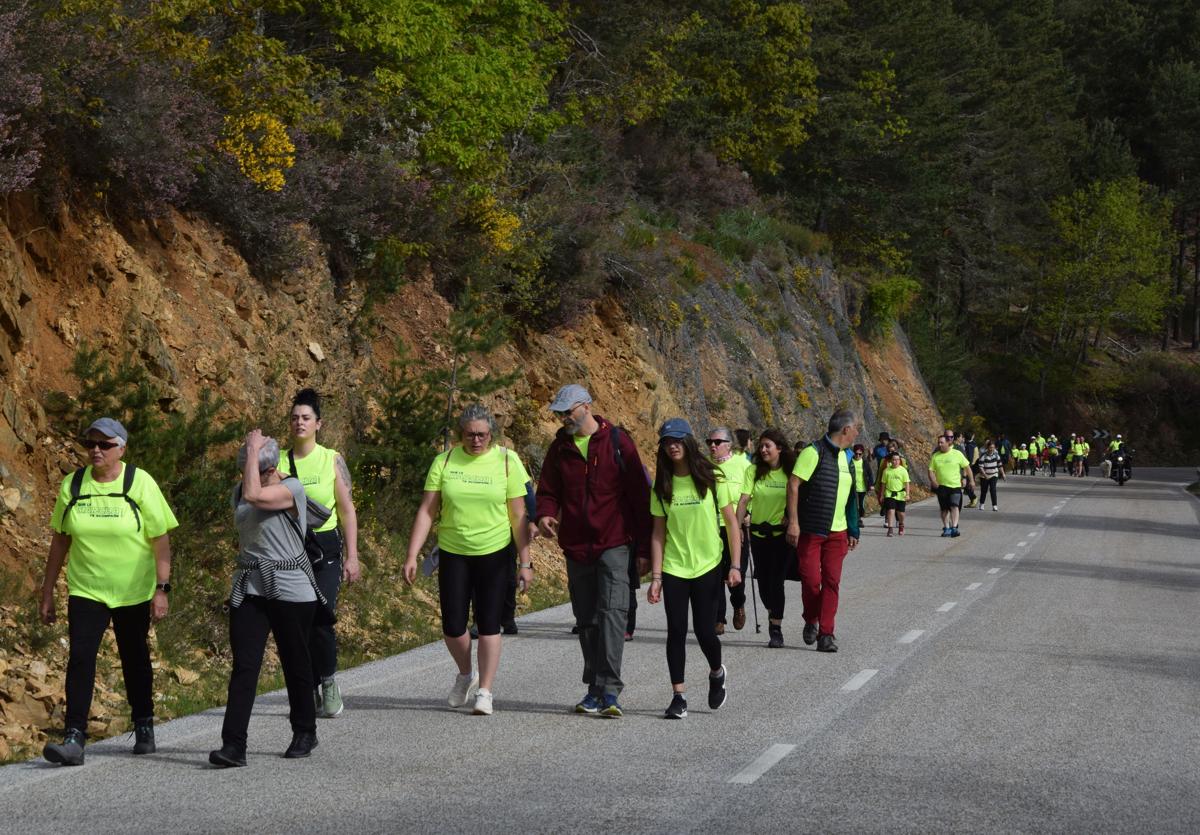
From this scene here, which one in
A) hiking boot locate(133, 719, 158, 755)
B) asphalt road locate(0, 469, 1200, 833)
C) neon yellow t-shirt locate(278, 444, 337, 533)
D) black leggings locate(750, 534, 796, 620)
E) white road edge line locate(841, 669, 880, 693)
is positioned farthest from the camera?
black leggings locate(750, 534, 796, 620)

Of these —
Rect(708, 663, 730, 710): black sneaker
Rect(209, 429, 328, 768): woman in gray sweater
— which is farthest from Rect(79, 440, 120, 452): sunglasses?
Rect(708, 663, 730, 710): black sneaker

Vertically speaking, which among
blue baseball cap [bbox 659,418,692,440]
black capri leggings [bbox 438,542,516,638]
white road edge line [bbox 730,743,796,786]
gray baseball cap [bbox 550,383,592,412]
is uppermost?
gray baseball cap [bbox 550,383,592,412]

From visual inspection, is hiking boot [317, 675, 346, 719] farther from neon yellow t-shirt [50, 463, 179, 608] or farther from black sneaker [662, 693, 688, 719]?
black sneaker [662, 693, 688, 719]

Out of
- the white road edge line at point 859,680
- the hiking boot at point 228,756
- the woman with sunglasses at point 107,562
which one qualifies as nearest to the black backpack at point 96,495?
the woman with sunglasses at point 107,562

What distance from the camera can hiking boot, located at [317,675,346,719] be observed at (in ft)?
31.5

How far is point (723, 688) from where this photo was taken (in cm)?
994

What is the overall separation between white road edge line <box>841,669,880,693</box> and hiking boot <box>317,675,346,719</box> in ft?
11.3

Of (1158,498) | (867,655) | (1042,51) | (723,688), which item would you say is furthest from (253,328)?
(1042,51)

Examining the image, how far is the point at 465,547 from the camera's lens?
9.58 meters

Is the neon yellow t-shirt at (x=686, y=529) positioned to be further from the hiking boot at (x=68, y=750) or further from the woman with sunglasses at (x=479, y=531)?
the hiking boot at (x=68, y=750)

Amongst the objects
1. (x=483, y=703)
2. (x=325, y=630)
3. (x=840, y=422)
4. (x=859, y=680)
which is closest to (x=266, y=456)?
(x=325, y=630)

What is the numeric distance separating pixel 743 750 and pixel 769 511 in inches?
232

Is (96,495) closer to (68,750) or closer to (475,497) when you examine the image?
(68,750)

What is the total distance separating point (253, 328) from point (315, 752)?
1050 centimetres
